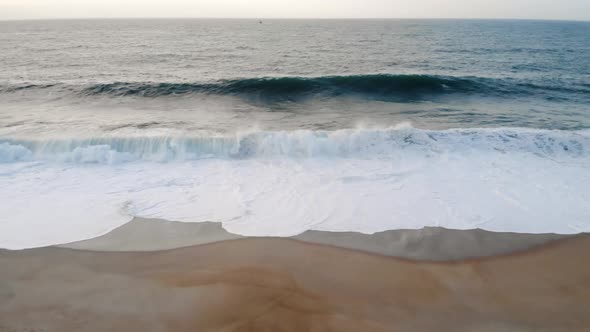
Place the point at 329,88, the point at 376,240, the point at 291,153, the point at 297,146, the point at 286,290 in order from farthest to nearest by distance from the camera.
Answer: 1. the point at 329,88
2. the point at 297,146
3. the point at 291,153
4. the point at 376,240
5. the point at 286,290

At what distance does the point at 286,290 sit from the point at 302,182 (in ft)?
11.4

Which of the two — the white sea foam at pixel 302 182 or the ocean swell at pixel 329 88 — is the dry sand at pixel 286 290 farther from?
the ocean swell at pixel 329 88

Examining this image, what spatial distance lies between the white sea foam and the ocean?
A: 0.04 metres

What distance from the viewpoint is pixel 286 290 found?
4.66 meters

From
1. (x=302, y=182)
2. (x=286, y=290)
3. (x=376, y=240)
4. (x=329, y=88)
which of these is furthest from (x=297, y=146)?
(x=329, y=88)

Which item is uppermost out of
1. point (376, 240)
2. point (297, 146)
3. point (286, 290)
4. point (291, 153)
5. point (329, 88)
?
point (329, 88)

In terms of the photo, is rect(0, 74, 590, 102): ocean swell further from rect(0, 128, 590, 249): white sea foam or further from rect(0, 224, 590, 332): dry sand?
rect(0, 224, 590, 332): dry sand

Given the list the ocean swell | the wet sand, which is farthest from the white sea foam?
the ocean swell

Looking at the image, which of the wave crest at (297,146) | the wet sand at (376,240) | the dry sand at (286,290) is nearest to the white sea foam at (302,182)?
the wave crest at (297,146)

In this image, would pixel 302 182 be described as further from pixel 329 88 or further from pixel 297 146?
pixel 329 88

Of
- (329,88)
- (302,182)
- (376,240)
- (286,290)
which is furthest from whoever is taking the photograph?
(329,88)

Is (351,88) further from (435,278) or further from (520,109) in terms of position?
(435,278)

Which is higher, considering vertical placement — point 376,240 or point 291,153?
point 291,153

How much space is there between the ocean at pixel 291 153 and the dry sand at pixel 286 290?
0.74 m
